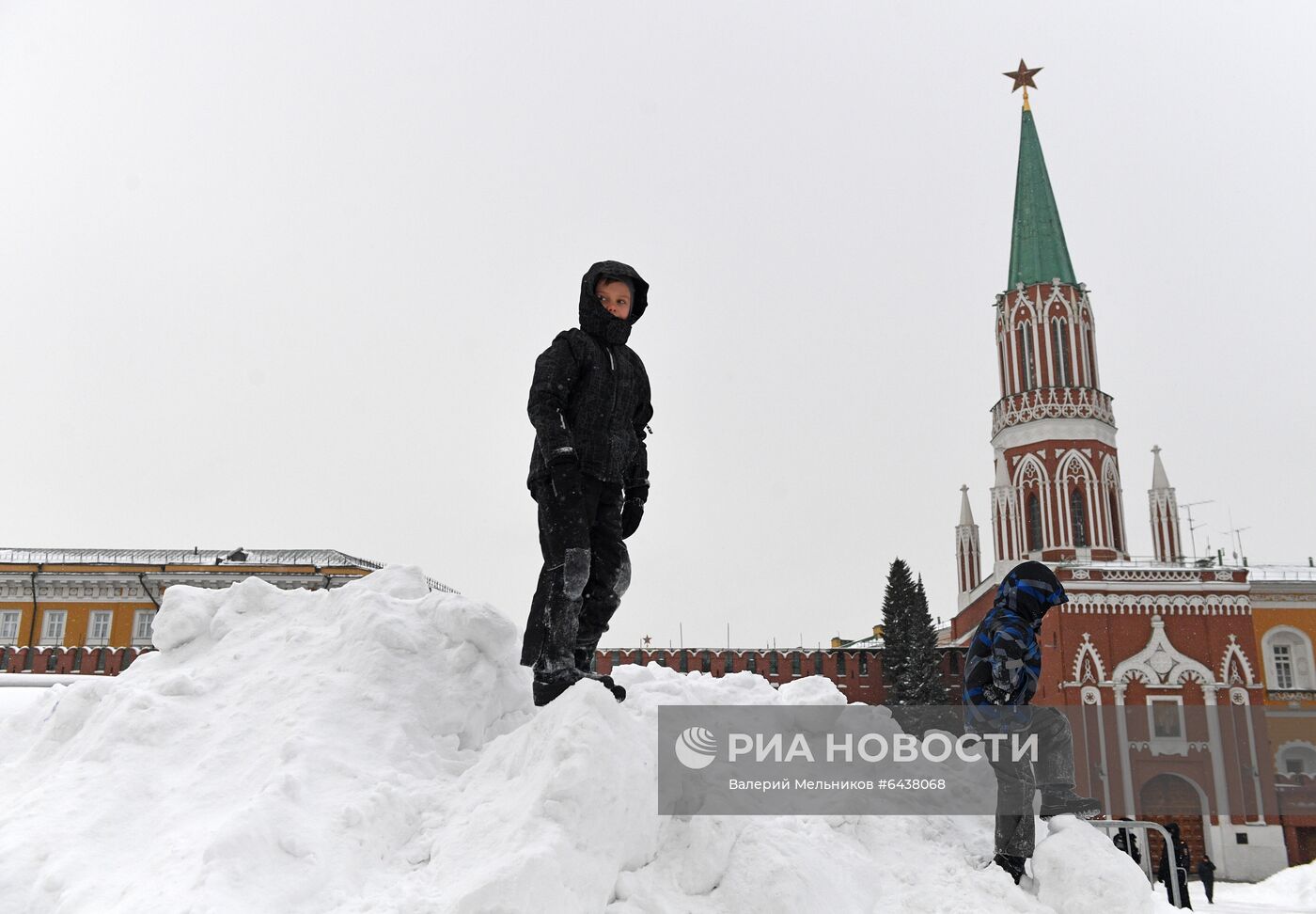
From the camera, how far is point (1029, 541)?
1610 inches

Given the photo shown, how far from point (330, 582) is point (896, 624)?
→ 2119 centimetres

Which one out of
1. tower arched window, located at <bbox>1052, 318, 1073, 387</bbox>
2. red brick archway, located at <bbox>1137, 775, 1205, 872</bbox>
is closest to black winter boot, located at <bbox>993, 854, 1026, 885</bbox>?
red brick archway, located at <bbox>1137, 775, 1205, 872</bbox>

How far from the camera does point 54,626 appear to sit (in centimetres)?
Answer: 4144

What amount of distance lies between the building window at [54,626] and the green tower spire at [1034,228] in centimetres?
4249

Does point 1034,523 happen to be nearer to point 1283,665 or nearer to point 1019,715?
point 1283,665

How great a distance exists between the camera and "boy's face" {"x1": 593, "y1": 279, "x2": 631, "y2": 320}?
6348mm

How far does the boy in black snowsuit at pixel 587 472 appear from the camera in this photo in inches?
229

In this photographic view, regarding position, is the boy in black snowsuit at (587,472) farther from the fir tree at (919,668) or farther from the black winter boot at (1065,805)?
the fir tree at (919,668)

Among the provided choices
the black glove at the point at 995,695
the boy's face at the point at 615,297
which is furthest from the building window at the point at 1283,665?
the boy's face at the point at 615,297

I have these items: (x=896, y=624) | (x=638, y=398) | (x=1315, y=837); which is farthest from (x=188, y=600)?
(x=1315, y=837)

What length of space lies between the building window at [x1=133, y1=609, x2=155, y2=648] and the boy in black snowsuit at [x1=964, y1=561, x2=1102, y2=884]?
40.3 metres

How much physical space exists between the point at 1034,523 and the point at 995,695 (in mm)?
37222

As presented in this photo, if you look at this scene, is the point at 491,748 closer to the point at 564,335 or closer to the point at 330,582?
the point at 564,335

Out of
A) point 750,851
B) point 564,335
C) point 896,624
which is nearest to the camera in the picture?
point 750,851
